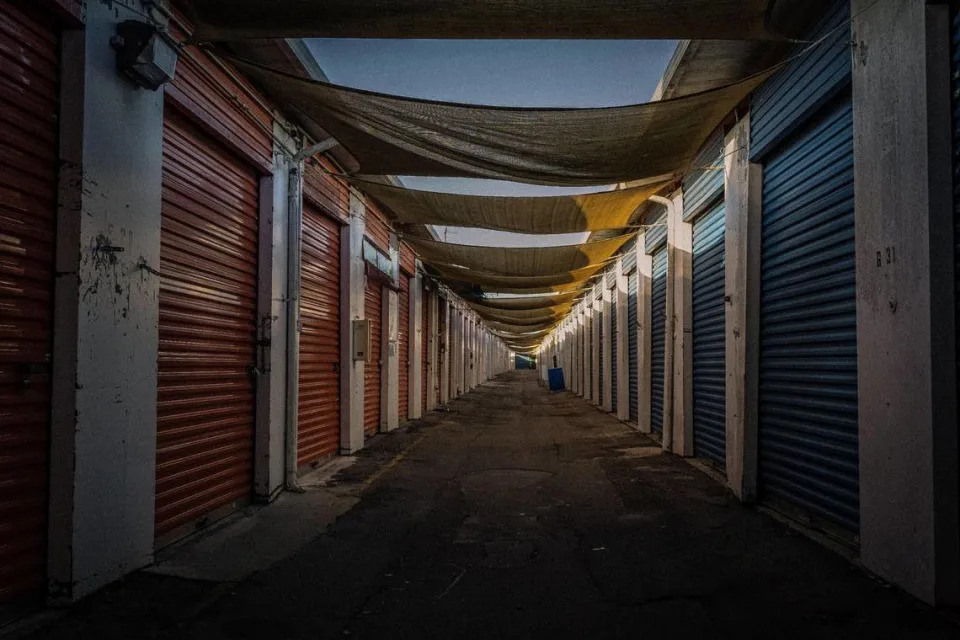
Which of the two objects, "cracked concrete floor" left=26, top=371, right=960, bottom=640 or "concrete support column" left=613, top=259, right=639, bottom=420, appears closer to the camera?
"cracked concrete floor" left=26, top=371, right=960, bottom=640

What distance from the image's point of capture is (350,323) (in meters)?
9.35

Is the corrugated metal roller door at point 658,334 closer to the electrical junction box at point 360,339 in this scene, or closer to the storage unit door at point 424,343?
the electrical junction box at point 360,339

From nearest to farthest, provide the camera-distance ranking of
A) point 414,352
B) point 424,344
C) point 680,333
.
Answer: point 680,333 → point 414,352 → point 424,344

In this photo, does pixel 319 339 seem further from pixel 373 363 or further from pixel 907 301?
pixel 907 301

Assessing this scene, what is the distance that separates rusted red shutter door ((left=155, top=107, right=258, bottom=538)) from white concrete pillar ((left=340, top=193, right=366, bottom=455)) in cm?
301

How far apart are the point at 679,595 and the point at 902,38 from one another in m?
3.71

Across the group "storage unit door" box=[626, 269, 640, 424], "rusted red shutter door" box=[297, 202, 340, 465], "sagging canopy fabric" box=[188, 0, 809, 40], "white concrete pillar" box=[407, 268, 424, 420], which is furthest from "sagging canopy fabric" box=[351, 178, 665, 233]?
"white concrete pillar" box=[407, 268, 424, 420]

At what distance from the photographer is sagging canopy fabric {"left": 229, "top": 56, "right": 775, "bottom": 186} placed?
17.4 ft

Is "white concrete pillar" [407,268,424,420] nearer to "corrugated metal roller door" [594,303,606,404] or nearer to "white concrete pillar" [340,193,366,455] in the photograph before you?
"white concrete pillar" [340,193,366,455]

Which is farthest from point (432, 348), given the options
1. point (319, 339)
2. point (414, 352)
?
point (319, 339)

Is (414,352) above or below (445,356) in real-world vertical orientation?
above

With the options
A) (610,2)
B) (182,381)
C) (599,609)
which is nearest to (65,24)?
(182,381)

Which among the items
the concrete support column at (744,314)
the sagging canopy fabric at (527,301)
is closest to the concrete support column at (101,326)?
the concrete support column at (744,314)

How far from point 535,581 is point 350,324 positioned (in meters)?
5.99
